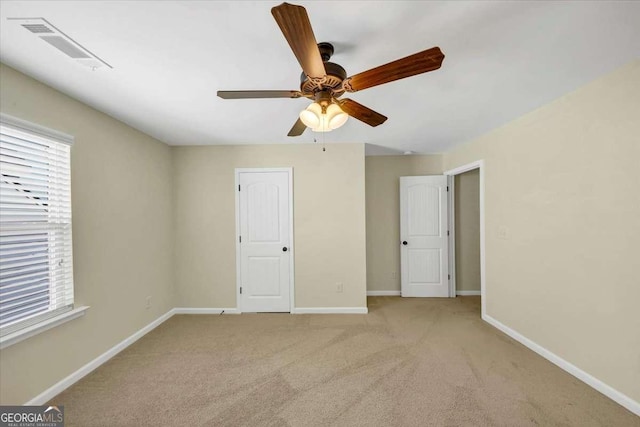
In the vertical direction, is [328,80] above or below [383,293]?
above

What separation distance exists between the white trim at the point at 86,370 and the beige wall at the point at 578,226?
13.4 feet

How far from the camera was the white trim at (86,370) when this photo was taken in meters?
1.78

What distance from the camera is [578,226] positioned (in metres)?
1.99

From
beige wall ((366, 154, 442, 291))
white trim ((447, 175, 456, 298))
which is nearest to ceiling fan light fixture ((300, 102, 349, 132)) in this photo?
beige wall ((366, 154, 442, 291))

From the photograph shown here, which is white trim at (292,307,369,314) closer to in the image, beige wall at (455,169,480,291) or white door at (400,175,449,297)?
white door at (400,175,449,297)

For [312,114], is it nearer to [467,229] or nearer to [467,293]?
[467,229]

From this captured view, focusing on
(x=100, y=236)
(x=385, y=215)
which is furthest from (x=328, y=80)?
(x=385, y=215)

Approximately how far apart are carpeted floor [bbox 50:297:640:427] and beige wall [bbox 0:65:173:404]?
0.29 meters

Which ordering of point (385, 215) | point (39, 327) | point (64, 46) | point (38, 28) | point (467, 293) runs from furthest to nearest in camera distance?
point (385, 215) < point (467, 293) < point (39, 327) < point (64, 46) < point (38, 28)

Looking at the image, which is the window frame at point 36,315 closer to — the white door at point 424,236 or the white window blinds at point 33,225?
the white window blinds at point 33,225

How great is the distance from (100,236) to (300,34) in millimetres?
2555

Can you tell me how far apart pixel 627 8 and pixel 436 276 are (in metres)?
3.44

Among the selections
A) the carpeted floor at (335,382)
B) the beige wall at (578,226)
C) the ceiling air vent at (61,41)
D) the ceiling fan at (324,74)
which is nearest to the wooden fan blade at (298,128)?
the ceiling fan at (324,74)

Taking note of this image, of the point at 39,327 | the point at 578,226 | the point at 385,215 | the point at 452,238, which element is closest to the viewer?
the point at 39,327
